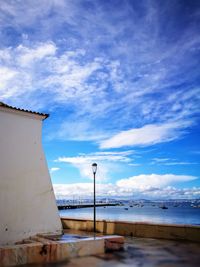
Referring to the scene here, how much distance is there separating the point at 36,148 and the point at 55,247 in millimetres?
5529

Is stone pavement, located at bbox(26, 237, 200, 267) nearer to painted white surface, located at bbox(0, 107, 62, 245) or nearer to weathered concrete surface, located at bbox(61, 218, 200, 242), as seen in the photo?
weathered concrete surface, located at bbox(61, 218, 200, 242)

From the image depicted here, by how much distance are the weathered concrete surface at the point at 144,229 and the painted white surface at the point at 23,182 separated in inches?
116

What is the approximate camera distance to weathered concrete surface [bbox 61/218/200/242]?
12188 mm

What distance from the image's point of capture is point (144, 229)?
44.6 feet

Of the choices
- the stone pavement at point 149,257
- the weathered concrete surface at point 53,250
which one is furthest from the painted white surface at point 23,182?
the stone pavement at point 149,257

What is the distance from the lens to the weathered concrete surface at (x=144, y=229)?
12188mm

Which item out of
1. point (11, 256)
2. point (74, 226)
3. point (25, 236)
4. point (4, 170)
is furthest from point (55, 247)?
point (74, 226)

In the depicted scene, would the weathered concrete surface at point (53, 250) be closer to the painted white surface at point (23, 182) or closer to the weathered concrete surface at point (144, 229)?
the painted white surface at point (23, 182)

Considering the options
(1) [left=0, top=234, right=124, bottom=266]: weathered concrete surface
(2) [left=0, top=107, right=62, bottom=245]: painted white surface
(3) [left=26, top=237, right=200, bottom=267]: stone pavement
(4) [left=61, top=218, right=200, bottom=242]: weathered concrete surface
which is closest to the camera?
(1) [left=0, top=234, right=124, bottom=266]: weathered concrete surface

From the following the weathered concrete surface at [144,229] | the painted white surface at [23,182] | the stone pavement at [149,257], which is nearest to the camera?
the stone pavement at [149,257]

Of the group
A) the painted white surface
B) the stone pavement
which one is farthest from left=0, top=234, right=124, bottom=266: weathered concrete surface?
the painted white surface

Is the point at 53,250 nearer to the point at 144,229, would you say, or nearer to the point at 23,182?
the point at 23,182

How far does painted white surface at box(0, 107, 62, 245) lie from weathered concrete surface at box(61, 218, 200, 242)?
2.94 metres

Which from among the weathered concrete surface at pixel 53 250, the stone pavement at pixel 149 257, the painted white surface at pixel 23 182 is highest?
the painted white surface at pixel 23 182
